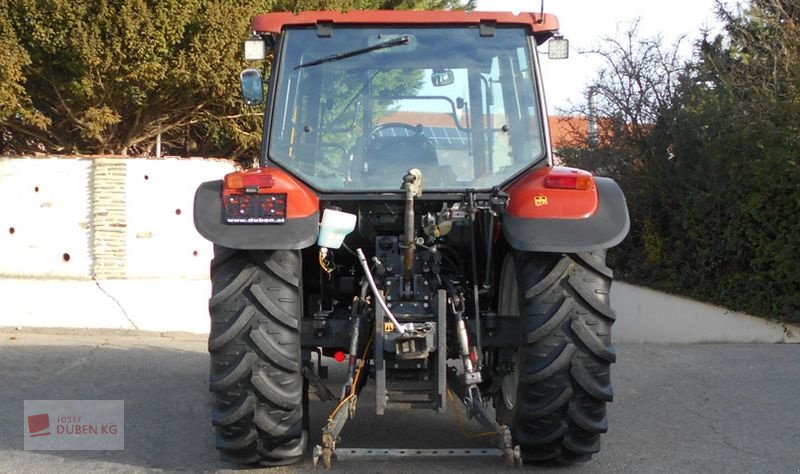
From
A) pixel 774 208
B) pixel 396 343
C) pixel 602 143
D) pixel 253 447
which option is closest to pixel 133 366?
pixel 253 447

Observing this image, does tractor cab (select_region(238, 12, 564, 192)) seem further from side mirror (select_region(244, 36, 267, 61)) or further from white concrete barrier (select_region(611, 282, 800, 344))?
white concrete barrier (select_region(611, 282, 800, 344))

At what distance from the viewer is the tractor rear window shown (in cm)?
497

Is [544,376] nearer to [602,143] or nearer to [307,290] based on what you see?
[307,290]

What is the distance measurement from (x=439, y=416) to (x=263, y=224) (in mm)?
2413

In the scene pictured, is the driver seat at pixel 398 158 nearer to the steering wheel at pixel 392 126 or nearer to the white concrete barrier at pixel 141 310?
the steering wheel at pixel 392 126

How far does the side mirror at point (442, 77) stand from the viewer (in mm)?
5102

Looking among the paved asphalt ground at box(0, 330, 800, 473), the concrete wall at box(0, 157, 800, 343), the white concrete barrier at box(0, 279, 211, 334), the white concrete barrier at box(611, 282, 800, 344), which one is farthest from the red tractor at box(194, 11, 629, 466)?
the white concrete barrier at box(611, 282, 800, 344)

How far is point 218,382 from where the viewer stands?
4.37 m

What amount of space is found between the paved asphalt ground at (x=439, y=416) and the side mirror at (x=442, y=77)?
2.01m

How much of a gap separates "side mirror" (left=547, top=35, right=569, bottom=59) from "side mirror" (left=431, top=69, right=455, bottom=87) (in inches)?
23.3

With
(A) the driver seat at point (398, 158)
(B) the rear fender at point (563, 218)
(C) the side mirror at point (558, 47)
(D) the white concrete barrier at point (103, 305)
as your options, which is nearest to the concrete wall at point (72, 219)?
(D) the white concrete barrier at point (103, 305)

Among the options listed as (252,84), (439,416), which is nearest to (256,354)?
(252,84)

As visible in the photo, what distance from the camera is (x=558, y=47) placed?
5230 mm

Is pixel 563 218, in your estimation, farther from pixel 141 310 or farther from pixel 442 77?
pixel 141 310
